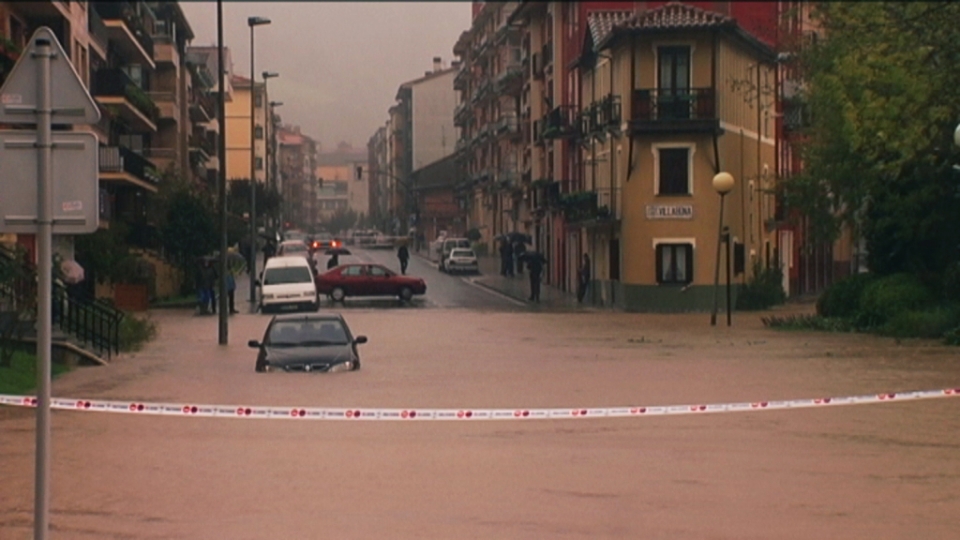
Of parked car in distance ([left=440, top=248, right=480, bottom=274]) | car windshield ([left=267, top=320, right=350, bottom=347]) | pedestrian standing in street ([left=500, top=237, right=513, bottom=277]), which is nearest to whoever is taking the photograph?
car windshield ([left=267, top=320, right=350, bottom=347])

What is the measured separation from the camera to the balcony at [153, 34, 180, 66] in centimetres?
7294

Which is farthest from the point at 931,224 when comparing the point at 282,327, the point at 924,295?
the point at 282,327

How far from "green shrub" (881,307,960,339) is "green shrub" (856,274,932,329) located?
671 millimetres

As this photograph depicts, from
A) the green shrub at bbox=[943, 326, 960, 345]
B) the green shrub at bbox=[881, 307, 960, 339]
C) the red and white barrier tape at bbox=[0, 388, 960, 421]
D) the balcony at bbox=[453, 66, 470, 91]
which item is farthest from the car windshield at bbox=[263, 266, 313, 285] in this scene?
the balcony at bbox=[453, 66, 470, 91]

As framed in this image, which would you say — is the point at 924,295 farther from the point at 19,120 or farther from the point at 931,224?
the point at 19,120

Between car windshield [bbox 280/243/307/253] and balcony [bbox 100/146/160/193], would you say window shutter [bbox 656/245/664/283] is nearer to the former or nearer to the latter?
balcony [bbox 100/146/160/193]

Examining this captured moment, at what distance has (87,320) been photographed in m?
28.5

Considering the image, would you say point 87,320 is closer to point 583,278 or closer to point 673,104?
point 673,104

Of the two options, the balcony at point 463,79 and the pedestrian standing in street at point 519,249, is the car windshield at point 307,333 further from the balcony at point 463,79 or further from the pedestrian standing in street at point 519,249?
the balcony at point 463,79

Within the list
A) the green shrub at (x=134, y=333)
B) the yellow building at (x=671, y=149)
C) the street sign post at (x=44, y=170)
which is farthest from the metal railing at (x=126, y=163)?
the street sign post at (x=44, y=170)

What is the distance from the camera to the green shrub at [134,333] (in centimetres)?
3077

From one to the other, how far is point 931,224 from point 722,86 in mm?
15044

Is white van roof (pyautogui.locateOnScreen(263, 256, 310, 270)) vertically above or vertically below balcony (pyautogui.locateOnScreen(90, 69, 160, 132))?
below

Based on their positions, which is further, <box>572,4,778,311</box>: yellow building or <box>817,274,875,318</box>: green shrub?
<box>572,4,778,311</box>: yellow building
